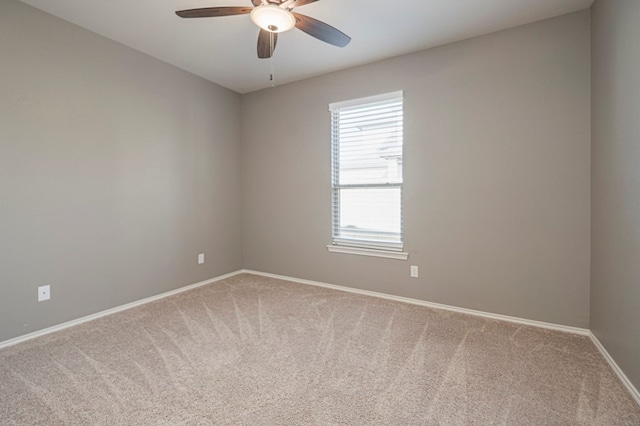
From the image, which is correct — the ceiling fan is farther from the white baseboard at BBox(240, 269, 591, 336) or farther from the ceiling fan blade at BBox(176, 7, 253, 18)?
the white baseboard at BBox(240, 269, 591, 336)

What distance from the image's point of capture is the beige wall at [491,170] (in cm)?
244

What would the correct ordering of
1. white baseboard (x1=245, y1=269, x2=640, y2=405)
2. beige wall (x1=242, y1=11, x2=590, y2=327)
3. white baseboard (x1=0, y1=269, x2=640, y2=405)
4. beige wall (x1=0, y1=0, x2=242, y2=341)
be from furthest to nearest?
beige wall (x1=242, y1=11, x2=590, y2=327), beige wall (x1=0, y1=0, x2=242, y2=341), white baseboard (x1=0, y1=269, x2=640, y2=405), white baseboard (x1=245, y1=269, x2=640, y2=405)

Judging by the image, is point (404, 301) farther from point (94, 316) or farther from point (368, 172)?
point (94, 316)

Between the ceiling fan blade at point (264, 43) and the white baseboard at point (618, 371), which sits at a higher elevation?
the ceiling fan blade at point (264, 43)

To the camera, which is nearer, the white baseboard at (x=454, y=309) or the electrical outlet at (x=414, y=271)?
the white baseboard at (x=454, y=309)

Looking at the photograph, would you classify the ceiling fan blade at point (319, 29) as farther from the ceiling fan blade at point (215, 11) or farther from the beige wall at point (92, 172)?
the beige wall at point (92, 172)

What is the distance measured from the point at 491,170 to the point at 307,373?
2.36m

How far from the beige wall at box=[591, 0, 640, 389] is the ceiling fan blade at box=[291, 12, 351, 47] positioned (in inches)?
67.9

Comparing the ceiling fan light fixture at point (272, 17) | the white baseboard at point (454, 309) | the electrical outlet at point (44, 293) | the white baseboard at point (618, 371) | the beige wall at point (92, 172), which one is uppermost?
the ceiling fan light fixture at point (272, 17)

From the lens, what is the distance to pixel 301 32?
271cm

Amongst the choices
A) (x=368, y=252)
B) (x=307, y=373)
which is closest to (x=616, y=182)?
(x=368, y=252)

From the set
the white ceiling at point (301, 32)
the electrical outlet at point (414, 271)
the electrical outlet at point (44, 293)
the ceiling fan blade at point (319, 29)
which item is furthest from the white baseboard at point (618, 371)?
the electrical outlet at point (44, 293)

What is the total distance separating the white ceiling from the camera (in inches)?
91.9

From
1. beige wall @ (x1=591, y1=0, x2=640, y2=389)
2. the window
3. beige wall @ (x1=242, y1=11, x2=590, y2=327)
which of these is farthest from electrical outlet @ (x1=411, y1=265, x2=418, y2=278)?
beige wall @ (x1=591, y1=0, x2=640, y2=389)
